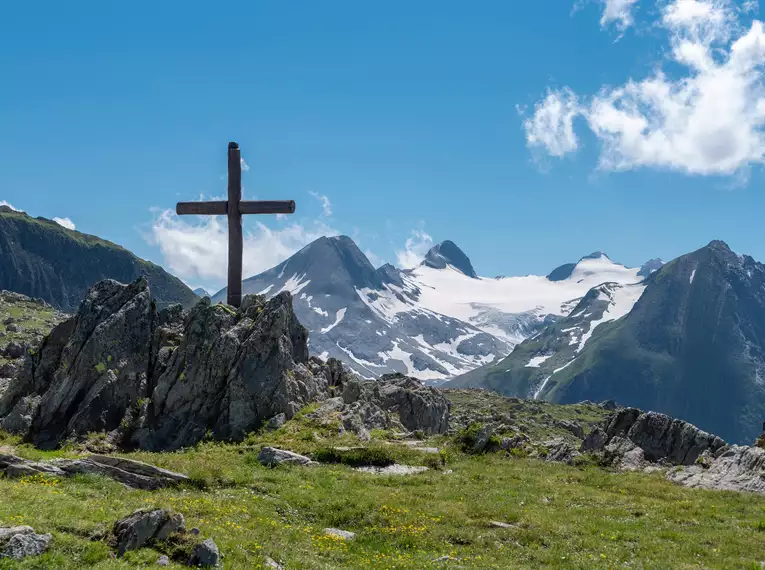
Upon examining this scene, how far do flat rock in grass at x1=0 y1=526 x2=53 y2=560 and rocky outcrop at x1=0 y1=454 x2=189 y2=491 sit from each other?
314 inches

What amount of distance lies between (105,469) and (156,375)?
18014 mm

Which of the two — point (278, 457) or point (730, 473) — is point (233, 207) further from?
point (730, 473)

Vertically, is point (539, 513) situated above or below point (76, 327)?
below

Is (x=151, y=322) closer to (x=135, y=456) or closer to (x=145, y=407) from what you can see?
(x=145, y=407)

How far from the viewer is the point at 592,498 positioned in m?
27.9

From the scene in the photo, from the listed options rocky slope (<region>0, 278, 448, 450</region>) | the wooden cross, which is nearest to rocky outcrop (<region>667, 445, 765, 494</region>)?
rocky slope (<region>0, 278, 448, 450</region>)

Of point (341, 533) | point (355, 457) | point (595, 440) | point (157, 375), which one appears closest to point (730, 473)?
point (355, 457)

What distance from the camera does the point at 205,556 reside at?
15.6m

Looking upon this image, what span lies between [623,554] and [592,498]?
798 centimetres

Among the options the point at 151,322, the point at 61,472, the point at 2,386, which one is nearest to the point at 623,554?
the point at 61,472

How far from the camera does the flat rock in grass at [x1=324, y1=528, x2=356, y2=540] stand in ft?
68.2

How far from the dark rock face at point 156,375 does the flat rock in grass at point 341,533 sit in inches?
→ 652

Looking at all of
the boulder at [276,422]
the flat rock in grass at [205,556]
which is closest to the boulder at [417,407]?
the boulder at [276,422]

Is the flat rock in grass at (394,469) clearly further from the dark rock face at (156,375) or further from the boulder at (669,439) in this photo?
the boulder at (669,439)
